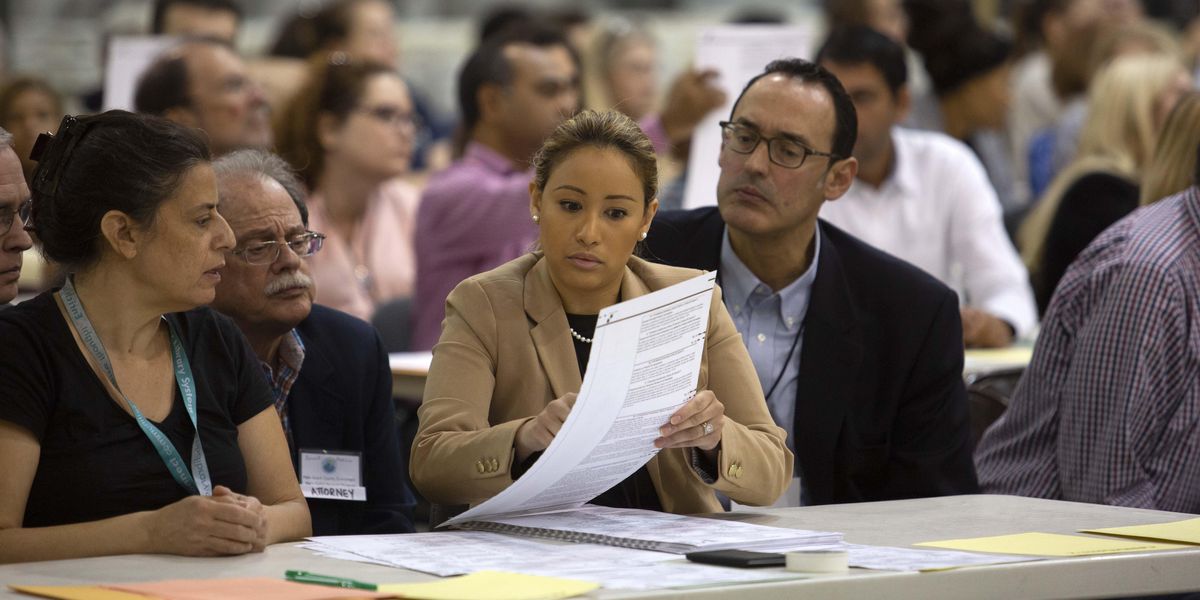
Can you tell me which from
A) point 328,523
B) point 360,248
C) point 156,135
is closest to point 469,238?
point 360,248

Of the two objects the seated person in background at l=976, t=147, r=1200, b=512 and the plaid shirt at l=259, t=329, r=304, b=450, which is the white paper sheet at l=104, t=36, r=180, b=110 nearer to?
the plaid shirt at l=259, t=329, r=304, b=450

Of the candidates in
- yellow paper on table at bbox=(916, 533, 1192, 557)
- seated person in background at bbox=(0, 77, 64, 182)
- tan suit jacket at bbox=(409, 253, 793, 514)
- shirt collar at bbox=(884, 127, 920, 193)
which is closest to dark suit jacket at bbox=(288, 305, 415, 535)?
tan suit jacket at bbox=(409, 253, 793, 514)

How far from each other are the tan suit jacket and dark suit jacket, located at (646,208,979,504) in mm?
533

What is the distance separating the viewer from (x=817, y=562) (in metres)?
1.88

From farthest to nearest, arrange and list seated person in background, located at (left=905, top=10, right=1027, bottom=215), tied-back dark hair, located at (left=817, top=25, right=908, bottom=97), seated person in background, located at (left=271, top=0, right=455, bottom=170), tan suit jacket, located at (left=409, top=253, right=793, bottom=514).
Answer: seated person in background, located at (left=271, top=0, right=455, bottom=170), seated person in background, located at (left=905, top=10, right=1027, bottom=215), tied-back dark hair, located at (left=817, top=25, right=908, bottom=97), tan suit jacket, located at (left=409, top=253, right=793, bottom=514)

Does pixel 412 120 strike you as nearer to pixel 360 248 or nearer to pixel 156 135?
pixel 360 248

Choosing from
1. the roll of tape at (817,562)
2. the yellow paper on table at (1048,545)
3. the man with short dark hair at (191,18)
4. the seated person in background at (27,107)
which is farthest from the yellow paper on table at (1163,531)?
the man with short dark hair at (191,18)

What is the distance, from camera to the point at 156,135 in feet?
7.34

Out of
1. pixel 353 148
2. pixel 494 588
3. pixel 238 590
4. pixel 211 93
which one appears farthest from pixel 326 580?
pixel 353 148

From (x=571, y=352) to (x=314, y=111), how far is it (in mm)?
3360

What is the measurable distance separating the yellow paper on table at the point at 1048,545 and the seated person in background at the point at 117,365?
95 cm

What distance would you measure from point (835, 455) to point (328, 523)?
977 mm

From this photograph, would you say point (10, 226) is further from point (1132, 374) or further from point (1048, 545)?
point (1132, 374)

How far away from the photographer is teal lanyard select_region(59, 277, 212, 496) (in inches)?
86.5
